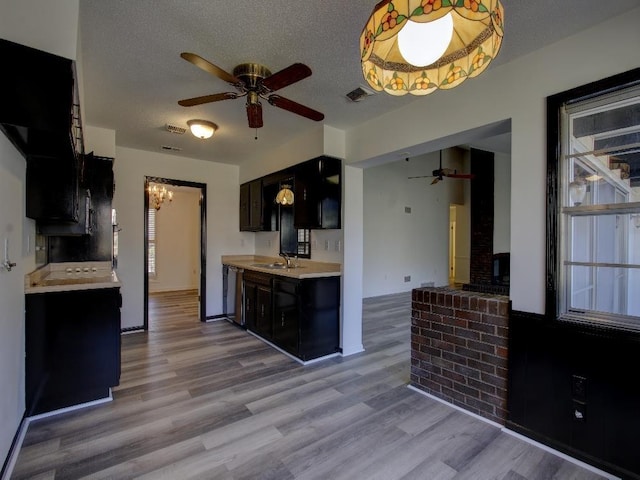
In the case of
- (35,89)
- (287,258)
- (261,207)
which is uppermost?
(35,89)

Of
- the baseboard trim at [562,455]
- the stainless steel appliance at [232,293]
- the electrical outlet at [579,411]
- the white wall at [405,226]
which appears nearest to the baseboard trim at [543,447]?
the baseboard trim at [562,455]

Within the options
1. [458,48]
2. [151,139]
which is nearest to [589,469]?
[458,48]

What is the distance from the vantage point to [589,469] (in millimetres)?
1809

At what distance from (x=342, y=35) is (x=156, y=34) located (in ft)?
3.90

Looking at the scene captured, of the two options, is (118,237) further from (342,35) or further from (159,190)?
(342,35)

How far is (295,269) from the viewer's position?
12.4 ft

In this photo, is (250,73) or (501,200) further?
(501,200)

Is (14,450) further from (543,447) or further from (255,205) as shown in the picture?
(255,205)

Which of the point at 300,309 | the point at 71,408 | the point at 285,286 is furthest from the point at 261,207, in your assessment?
the point at 71,408

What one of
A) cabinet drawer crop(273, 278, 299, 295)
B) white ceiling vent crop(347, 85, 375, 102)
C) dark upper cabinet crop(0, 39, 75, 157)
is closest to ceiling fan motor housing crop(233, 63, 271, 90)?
white ceiling vent crop(347, 85, 375, 102)

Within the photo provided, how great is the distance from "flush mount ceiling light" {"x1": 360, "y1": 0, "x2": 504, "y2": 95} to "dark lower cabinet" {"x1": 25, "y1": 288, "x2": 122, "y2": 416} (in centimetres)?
256

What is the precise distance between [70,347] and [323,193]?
263 centimetres

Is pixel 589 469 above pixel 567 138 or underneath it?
underneath

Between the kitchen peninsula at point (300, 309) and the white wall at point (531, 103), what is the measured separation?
188 centimetres
